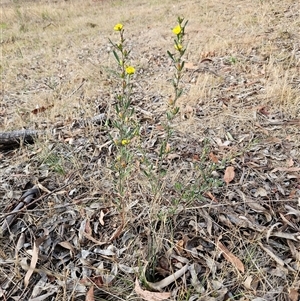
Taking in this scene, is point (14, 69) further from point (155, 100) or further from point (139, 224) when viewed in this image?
point (139, 224)

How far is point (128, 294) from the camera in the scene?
146 centimetres

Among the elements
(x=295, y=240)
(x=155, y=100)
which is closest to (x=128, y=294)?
(x=295, y=240)

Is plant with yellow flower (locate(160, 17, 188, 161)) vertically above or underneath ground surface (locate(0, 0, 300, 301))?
above

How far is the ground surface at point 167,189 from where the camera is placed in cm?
152

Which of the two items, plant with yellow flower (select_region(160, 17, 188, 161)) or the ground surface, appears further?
the ground surface

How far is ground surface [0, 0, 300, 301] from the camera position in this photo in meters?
1.52

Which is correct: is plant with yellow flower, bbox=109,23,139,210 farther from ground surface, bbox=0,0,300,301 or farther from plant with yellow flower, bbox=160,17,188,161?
plant with yellow flower, bbox=160,17,188,161

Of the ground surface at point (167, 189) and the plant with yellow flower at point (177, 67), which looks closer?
the plant with yellow flower at point (177, 67)

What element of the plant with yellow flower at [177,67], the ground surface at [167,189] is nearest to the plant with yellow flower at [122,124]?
the ground surface at [167,189]

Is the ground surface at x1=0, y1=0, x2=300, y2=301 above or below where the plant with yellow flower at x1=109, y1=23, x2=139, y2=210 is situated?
below

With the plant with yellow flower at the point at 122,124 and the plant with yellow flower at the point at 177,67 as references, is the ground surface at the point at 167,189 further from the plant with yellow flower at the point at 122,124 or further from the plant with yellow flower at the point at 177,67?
the plant with yellow flower at the point at 177,67

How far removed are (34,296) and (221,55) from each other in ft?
11.7

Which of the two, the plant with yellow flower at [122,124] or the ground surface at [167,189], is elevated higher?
the plant with yellow flower at [122,124]

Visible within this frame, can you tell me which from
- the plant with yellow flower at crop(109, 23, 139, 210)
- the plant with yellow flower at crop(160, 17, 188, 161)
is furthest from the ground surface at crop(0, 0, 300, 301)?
the plant with yellow flower at crop(160, 17, 188, 161)
